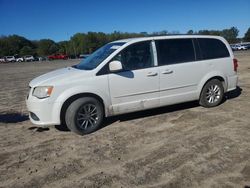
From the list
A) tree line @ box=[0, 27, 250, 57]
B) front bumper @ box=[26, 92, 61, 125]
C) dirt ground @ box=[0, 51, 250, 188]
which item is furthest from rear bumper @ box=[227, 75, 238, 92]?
tree line @ box=[0, 27, 250, 57]

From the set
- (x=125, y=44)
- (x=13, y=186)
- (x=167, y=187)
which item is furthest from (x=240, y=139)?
(x=13, y=186)

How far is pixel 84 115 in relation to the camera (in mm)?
5980

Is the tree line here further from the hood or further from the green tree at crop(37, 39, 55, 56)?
the hood

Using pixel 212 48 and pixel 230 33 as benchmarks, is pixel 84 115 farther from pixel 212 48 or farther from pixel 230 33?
pixel 230 33

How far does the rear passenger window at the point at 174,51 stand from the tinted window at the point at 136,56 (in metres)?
0.24

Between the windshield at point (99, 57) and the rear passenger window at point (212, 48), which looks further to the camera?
the rear passenger window at point (212, 48)

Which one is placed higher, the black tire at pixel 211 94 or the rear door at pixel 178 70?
the rear door at pixel 178 70

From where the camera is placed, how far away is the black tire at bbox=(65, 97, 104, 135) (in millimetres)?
5836

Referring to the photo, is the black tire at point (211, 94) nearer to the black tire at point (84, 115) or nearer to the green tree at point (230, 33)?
the black tire at point (84, 115)

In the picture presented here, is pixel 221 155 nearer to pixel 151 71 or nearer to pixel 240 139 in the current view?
pixel 240 139

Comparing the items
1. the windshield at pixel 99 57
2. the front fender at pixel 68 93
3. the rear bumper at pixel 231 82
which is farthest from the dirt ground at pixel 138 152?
the windshield at pixel 99 57

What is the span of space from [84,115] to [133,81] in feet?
4.16

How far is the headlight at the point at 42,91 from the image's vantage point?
5.72 meters

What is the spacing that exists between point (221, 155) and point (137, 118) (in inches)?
104
